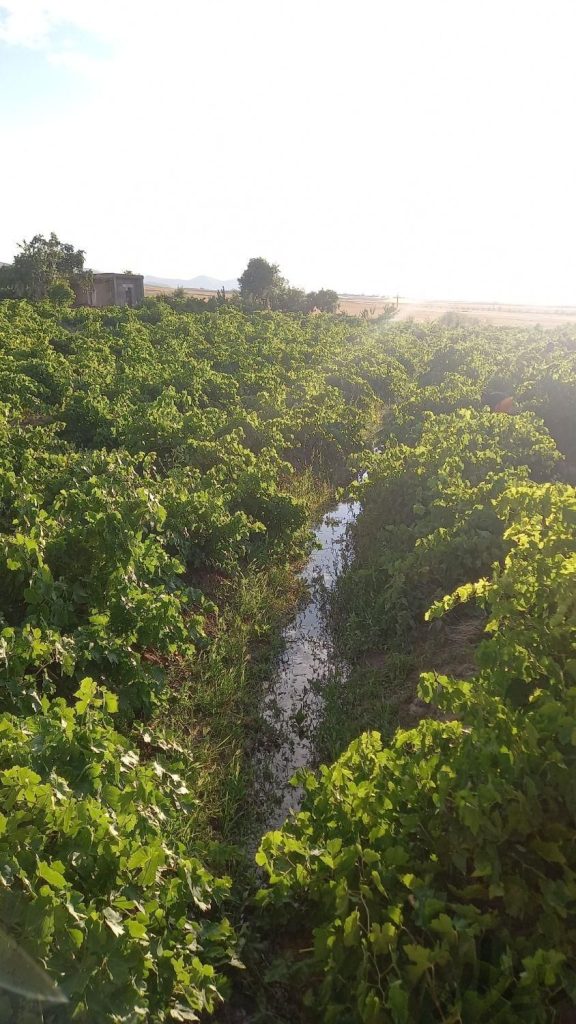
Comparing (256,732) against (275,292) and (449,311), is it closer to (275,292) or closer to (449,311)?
(275,292)

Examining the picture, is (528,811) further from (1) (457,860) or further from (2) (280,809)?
(2) (280,809)

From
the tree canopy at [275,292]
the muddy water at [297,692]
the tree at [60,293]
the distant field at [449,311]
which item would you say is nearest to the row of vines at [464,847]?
the muddy water at [297,692]

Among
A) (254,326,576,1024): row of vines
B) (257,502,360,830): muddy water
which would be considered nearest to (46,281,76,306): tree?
(257,502,360,830): muddy water

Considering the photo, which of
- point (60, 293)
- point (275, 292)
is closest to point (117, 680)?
point (60, 293)

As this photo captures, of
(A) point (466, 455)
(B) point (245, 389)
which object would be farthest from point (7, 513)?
(B) point (245, 389)

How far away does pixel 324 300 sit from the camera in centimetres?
6191

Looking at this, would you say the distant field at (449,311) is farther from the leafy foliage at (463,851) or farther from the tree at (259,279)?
the leafy foliage at (463,851)

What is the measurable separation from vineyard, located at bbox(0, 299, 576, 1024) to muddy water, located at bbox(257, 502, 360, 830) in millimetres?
234

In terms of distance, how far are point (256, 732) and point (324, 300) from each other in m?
59.8

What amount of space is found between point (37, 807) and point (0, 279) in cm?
4668

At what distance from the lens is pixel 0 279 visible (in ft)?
140

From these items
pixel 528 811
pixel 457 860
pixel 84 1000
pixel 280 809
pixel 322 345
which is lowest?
pixel 280 809

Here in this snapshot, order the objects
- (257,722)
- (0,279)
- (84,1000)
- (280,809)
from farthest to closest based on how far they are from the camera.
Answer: (0,279) → (257,722) → (280,809) → (84,1000)

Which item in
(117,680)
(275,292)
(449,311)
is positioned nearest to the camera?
(117,680)
